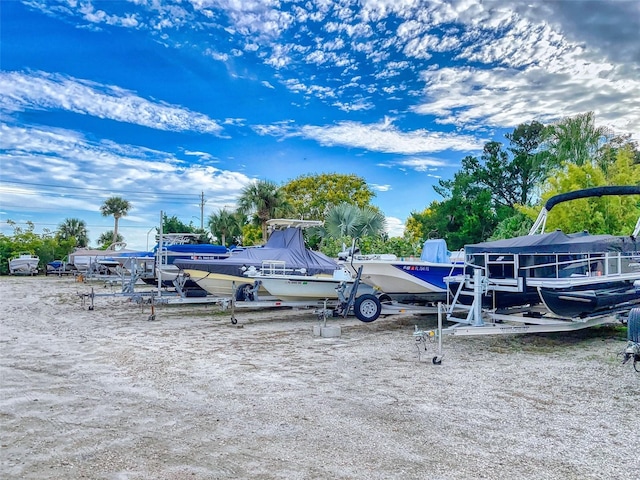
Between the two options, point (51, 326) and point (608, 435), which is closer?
point (608, 435)

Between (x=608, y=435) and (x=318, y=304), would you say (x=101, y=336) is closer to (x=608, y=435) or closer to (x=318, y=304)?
(x=318, y=304)

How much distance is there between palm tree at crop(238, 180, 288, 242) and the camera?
97.9 feet

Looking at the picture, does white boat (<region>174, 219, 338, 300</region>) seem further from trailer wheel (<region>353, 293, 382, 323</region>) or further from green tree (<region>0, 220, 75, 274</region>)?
green tree (<region>0, 220, 75, 274</region>)

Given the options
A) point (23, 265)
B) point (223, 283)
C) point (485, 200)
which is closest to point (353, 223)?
point (485, 200)

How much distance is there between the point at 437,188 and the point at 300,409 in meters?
29.5

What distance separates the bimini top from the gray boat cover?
485 centimetres

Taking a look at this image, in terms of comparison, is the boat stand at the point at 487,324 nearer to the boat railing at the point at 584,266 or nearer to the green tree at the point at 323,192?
the boat railing at the point at 584,266

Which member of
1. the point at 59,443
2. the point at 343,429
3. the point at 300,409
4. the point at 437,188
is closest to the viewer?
the point at 59,443

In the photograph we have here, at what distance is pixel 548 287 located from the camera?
25.8 feet

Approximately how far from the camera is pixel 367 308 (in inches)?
424

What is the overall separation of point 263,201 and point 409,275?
20.0 metres

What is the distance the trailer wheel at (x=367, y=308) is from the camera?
35.2 ft

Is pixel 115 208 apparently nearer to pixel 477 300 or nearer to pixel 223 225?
pixel 223 225

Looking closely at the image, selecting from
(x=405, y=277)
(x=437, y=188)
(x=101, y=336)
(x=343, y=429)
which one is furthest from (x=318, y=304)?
(x=437, y=188)
